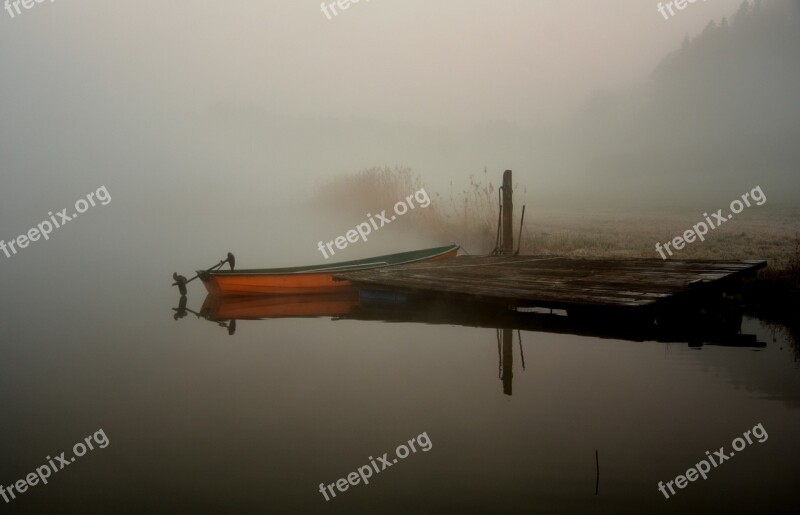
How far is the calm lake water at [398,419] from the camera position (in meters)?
5.71

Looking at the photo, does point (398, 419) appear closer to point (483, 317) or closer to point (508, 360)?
point (508, 360)

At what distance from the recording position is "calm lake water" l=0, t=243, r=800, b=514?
5707 millimetres

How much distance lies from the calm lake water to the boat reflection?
220 millimetres

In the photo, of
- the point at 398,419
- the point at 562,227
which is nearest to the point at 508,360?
the point at 398,419

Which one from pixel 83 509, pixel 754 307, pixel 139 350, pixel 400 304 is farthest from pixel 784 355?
pixel 139 350

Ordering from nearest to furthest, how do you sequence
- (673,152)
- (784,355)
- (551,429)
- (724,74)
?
(551,429) → (784,355) → (673,152) → (724,74)

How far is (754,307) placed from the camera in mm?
13000

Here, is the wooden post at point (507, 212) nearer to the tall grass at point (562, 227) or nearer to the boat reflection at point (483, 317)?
the tall grass at point (562, 227)

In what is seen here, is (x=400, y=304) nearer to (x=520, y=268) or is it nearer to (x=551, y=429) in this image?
(x=520, y=268)

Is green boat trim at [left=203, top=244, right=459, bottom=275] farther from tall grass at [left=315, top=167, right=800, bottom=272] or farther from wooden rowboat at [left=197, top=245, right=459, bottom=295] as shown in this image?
tall grass at [left=315, top=167, right=800, bottom=272]

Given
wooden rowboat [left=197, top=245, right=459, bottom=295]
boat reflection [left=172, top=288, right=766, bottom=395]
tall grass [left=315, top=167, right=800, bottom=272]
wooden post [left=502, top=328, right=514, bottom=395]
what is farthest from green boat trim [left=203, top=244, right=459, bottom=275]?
wooden post [left=502, top=328, right=514, bottom=395]

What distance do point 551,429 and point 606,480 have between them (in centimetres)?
138

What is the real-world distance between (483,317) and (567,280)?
208 cm

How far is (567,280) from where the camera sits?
12070 mm
